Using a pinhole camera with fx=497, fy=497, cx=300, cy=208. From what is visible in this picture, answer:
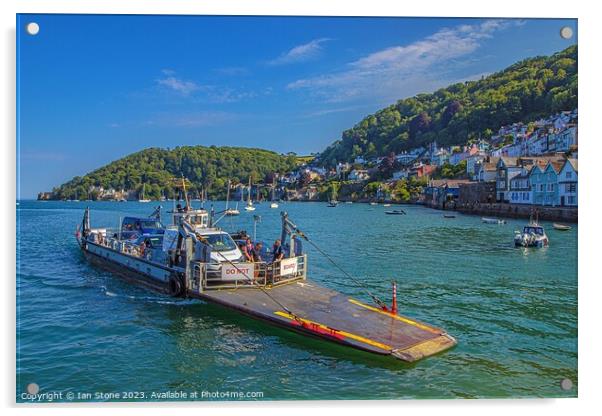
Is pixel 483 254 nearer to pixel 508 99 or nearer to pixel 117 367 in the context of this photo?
pixel 117 367

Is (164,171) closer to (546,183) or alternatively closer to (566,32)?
(546,183)

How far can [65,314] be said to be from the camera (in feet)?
49.0

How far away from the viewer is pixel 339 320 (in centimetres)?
1119

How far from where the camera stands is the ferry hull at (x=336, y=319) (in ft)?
32.5

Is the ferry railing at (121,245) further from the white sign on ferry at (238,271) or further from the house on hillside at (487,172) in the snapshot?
the house on hillside at (487,172)

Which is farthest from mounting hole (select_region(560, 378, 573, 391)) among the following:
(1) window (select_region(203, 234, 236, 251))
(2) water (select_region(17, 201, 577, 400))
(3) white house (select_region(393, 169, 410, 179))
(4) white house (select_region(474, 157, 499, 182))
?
(3) white house (select_region(393, 169, 410, 179))

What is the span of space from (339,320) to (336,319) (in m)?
0.09

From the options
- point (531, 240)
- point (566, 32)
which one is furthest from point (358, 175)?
point (566, 32)

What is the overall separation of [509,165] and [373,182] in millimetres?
64095

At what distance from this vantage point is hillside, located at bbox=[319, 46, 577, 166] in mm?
48531

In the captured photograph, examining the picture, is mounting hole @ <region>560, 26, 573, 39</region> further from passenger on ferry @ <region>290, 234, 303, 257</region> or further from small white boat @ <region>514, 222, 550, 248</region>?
small white boat @ <region>514, 222, 550, 248</region>

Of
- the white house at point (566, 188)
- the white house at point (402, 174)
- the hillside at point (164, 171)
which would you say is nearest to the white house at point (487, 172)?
the white house at point (566, 188)

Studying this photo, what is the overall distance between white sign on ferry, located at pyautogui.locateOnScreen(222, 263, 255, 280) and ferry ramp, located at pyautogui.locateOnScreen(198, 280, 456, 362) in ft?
1.24

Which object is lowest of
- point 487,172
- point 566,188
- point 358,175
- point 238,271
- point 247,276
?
point 247,276
